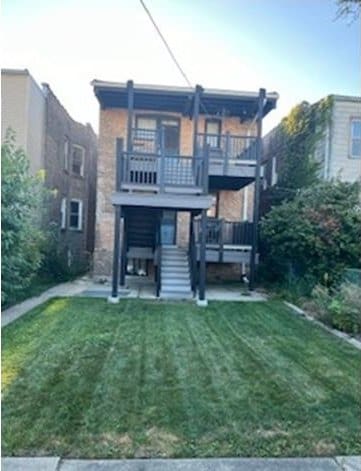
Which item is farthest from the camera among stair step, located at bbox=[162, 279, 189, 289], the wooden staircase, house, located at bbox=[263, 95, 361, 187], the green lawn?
house, located at bbox=[263, 95, 361, 187]

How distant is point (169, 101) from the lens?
15.3m

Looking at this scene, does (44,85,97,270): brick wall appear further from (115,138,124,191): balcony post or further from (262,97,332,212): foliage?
(262,97,332,212): foliage

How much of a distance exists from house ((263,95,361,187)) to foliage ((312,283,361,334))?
23.7ft

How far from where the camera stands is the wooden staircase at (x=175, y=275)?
11977 millimetres

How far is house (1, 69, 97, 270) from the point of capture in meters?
12.4

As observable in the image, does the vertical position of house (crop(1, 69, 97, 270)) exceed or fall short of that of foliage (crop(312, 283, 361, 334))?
it exceeds it

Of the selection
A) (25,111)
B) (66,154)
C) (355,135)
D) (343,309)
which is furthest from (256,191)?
(66,154)

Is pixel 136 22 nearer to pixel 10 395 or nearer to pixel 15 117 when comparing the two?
pixel 10 395

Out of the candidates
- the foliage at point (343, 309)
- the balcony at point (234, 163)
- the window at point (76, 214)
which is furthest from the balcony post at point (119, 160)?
the window at point (76, 214)

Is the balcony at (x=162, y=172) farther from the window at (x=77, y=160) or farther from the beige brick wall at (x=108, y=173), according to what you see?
the window at (x=77, y=160)

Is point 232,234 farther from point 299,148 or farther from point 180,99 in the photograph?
point 299,148

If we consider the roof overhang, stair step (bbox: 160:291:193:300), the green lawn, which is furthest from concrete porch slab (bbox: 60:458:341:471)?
the roof overhang

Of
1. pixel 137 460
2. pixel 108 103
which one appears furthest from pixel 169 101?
pixel 137 460

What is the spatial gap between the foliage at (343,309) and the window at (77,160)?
13.6m
